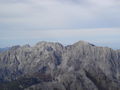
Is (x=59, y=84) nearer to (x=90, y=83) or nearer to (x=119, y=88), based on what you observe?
(x=90, y=83)

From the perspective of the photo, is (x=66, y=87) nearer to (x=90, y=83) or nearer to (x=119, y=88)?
(x=90, y=83)

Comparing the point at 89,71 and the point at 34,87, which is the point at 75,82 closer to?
the point at 89,71

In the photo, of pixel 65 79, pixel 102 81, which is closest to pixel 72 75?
pixel 65 79

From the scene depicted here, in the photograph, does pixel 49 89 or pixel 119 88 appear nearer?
pixel 119 88

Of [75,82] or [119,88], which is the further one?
[75,82]

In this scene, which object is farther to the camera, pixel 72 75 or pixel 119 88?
pixel 72 75

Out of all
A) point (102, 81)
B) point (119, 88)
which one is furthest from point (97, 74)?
point (119, 88)

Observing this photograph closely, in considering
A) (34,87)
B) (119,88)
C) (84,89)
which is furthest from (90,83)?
(34,87)
